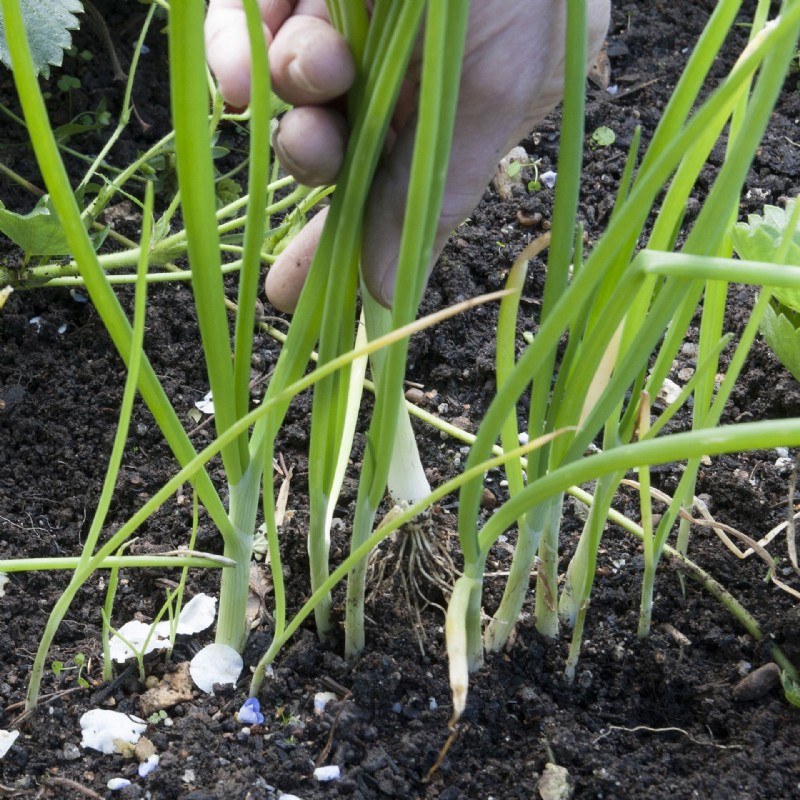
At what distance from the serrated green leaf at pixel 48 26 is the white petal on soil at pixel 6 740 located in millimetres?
772

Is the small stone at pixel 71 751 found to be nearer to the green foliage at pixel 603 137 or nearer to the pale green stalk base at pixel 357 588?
the pale green stalk base at pixel 357 588

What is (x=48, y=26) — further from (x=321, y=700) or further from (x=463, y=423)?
(x=321, y=700)

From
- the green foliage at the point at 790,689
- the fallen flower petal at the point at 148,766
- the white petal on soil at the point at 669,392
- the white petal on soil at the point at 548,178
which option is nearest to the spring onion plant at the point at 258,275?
the fallen flower petal at the point at 148,766

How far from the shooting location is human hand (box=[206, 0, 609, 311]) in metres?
0.64

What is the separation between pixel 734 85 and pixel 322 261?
0.94ft

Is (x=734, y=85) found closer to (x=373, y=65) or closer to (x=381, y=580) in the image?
(x=373, y=65)

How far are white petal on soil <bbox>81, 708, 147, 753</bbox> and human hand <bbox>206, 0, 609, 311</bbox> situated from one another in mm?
412

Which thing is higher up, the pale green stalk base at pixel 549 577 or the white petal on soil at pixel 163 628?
the pale green stalk base at pixel 549 577

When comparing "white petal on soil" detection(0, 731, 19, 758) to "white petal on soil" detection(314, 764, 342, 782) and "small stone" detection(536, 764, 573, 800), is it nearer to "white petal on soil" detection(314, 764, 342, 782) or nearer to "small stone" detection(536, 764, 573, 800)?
"white petal on soil" detection(314, 764, 342, 782)

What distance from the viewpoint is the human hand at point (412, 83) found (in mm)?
644

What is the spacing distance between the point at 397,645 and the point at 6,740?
334 mm

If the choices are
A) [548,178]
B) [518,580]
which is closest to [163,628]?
[518,580]

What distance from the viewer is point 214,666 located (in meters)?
0.82

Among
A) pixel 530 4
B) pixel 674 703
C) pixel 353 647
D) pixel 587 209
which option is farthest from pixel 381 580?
pixel 587 209
